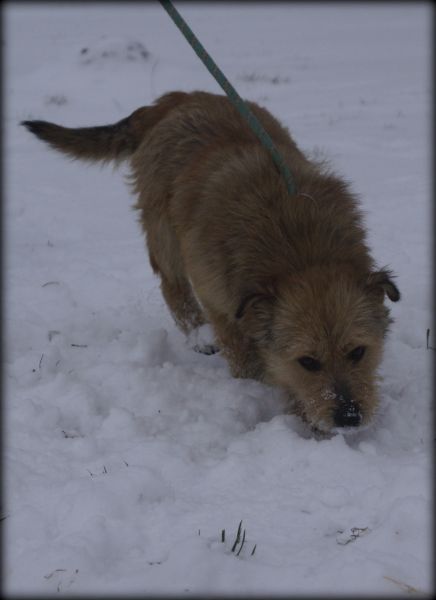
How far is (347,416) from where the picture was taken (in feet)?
10.2

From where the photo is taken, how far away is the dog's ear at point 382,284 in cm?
331

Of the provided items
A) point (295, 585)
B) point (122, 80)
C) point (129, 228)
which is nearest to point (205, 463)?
point (295, 585)

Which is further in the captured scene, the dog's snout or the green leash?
the green leash

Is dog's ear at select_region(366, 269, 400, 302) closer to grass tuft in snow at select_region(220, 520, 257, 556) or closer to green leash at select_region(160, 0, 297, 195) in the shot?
green leash at select_region(160, 0, 297, 195)

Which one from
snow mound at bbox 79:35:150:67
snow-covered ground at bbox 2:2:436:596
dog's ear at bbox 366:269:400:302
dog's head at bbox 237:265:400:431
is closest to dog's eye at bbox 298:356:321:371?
dog's head at bbox 237:265:400:431

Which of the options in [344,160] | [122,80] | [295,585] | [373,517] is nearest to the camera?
[295,585]

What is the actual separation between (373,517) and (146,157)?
118 inches

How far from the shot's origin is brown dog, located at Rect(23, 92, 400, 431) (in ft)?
10.5

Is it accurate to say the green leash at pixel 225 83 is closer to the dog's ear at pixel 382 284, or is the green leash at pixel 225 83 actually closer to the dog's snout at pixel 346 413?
the dog's ear at pixel 382 284

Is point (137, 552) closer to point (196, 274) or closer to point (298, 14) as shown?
point (196, 274)

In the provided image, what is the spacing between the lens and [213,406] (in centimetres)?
364

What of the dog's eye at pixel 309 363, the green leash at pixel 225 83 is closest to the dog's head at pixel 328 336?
the dog's eye at pixel 309 363

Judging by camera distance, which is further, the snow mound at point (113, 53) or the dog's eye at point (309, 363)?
the snow mound at point (113, 53)

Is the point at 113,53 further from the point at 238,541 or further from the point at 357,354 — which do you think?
the point at 238,541
